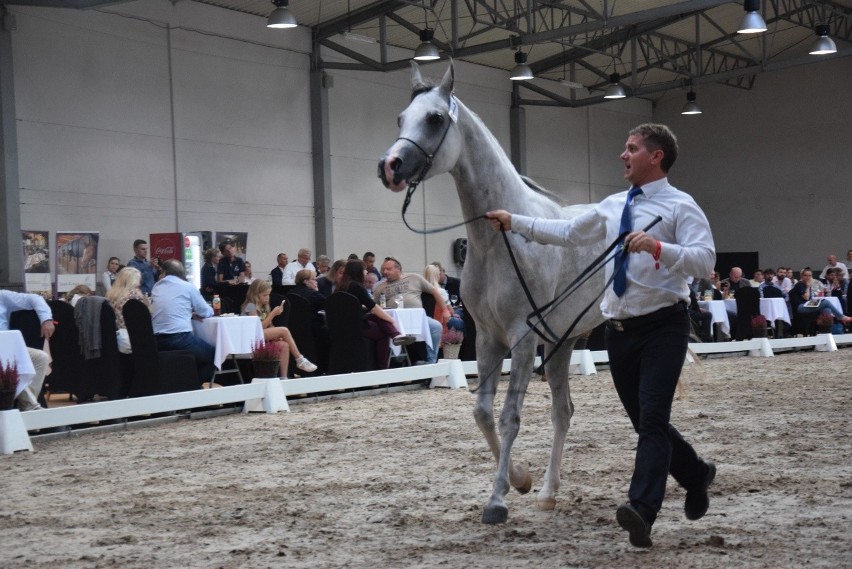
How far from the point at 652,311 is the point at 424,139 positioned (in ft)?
4.63

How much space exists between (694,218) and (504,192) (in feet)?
4.48

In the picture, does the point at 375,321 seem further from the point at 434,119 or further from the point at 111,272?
the point at 111,272

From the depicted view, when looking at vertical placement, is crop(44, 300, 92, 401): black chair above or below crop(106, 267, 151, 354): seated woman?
below

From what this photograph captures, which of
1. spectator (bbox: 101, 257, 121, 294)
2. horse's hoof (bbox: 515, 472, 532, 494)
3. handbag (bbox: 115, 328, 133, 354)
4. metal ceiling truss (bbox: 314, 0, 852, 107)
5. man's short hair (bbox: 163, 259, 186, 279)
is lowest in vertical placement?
horse's hoof (bbox: 515, 472, 532, 494)

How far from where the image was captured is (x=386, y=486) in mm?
5488

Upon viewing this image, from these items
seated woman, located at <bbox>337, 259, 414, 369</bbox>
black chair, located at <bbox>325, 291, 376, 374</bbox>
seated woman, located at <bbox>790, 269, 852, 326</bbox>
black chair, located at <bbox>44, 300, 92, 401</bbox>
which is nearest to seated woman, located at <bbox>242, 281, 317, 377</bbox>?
black chair, located at <bbox>325, 291, 376, 374</bbox>

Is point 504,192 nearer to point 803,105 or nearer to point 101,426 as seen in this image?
point 101,426

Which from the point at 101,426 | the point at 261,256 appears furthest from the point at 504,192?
the point at 261,256

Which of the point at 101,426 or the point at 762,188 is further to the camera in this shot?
the point at 762,188

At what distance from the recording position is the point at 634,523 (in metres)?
3.76

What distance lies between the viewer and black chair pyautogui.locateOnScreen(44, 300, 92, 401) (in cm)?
920

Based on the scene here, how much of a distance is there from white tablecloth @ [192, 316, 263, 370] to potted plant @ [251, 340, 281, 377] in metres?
0.14

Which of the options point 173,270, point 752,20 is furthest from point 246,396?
point 752,20

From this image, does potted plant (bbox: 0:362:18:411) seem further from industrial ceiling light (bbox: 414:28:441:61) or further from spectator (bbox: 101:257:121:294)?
industrial ceiling light (bbox: 414:28:441:61)
